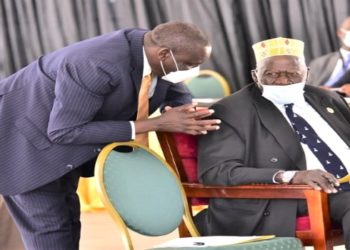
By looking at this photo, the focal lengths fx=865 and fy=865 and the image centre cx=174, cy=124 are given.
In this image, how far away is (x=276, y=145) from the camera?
11.3 ft

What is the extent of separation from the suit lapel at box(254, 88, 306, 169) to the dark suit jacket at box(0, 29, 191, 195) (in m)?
0.60

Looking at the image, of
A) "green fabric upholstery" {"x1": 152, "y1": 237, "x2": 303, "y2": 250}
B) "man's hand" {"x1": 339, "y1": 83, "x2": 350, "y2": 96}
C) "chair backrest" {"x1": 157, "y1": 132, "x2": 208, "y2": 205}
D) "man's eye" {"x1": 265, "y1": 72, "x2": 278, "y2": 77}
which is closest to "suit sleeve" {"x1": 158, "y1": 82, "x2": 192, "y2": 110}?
"chair backrest" {"x1": 157, "y1": 132, "x2": 208, "y2": 205}

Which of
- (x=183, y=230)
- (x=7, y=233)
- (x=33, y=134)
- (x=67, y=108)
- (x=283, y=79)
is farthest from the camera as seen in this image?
(x=7, y=233)

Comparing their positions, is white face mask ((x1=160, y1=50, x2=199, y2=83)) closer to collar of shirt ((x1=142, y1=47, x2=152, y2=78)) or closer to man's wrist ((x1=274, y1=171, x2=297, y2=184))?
collar of shirt ((x1=142, y1=47, x2=152, y2=78))

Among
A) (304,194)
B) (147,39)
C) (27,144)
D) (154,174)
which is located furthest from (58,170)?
(304,194)

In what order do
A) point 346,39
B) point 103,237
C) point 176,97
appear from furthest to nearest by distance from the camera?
point 346,39
point 103,237
point 176,97

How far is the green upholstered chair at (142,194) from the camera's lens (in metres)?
2.91

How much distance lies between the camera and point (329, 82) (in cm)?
621

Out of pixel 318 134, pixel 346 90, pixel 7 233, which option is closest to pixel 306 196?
pixel 318 134

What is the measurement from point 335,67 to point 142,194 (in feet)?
11.1

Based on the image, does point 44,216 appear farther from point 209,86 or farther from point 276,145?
point 209,86

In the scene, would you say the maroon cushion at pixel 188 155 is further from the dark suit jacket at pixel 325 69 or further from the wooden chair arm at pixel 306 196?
the dark suit jacket at pixel 325 69

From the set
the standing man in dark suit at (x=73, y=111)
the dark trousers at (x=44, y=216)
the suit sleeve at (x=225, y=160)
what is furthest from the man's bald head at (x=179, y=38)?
the dark trousers at (x=44, y=216)

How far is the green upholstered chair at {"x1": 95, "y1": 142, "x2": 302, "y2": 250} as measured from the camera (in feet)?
9.56
